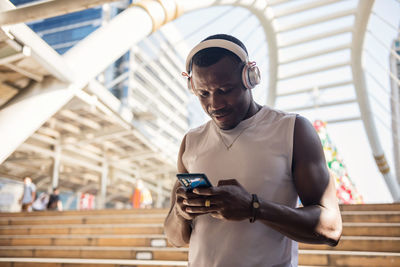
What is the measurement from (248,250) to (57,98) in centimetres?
541

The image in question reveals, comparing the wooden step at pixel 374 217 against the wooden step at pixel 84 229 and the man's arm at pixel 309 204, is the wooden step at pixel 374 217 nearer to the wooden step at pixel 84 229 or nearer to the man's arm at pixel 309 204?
the wooden step at pixel 84 229

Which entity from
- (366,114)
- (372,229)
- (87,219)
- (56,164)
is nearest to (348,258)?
(372,229)

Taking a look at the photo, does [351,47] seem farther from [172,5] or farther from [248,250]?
[248,250]

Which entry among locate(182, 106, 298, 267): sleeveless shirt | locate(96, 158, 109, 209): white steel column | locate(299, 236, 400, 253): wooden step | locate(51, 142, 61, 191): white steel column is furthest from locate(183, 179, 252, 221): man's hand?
locate(96, 158, 109, 209): white steel column

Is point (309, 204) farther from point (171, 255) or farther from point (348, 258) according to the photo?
point (171, 255)

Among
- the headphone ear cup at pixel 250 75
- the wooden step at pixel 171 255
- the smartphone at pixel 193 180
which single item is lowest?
the wooden step at pixel 171 255

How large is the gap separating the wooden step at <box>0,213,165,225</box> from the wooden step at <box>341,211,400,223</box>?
2.90 m

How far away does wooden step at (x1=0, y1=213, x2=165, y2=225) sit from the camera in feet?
18.7

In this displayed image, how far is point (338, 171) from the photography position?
8.25 metres

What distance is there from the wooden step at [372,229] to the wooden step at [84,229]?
270 cm

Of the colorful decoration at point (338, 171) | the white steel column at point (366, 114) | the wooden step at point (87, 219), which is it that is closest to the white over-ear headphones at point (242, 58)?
the wooden step at point (87, 219)

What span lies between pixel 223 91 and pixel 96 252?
14.4 ft

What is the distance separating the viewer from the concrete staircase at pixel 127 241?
12.6ft

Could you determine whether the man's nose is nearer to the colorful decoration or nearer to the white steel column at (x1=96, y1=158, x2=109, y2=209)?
the colorful decoration
